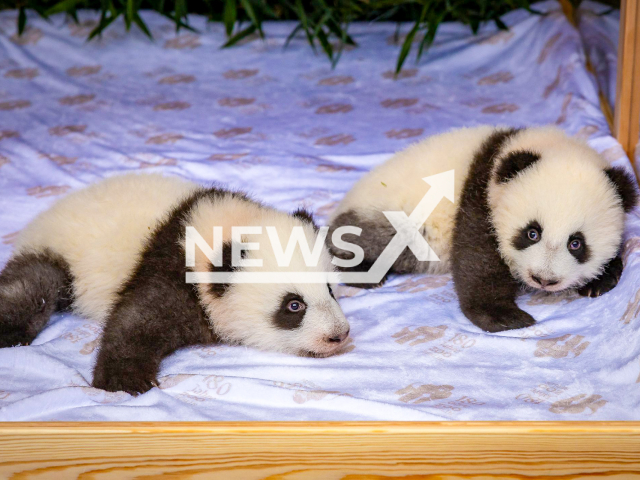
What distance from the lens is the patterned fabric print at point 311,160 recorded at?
2.54 m

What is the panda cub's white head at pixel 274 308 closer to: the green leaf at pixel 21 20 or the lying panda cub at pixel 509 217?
the lying panda cub at pixel 509 217

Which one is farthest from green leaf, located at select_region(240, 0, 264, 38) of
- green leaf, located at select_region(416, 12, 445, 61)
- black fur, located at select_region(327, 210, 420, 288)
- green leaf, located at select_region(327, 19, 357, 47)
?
black fur, located at select_region(327, 210, 420, 288)

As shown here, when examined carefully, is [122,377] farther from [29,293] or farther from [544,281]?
[544,281]

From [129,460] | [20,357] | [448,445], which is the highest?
[448,445]

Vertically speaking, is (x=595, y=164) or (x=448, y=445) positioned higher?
(x=595, y=164)

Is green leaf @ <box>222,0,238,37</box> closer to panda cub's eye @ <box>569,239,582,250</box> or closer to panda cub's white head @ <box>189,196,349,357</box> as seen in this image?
panda cub's white head @ <box>189,196,349,357</box>

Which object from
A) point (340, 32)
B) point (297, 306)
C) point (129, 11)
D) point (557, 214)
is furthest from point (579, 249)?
point (129, 11)

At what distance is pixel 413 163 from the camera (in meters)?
3.68

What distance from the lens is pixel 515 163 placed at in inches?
126

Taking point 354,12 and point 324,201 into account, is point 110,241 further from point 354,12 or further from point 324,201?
point 354,12

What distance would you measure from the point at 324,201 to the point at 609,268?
1746mm

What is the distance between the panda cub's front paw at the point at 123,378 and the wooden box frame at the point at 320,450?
541mm

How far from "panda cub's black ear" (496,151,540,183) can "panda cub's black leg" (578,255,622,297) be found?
0.62 m

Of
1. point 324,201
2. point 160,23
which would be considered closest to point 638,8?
point 324,201
